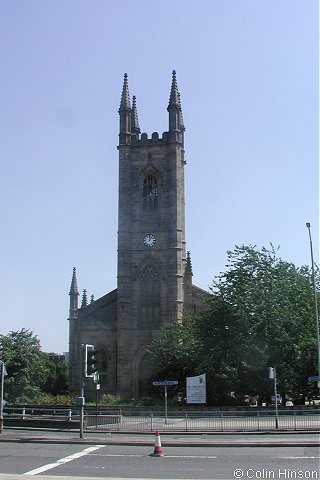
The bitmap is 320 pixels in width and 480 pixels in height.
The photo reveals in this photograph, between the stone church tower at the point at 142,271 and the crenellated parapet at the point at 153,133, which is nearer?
the stone church tower at the point at 142,271

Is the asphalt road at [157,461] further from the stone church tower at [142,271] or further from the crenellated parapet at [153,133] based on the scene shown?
the crenellated parapet at [153,133]

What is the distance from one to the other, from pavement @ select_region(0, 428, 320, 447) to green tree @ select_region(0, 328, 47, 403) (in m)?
21.7

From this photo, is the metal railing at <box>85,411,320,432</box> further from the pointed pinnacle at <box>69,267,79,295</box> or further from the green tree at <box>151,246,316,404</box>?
the pointed pinnacle at <box>69,267,79,295</box>

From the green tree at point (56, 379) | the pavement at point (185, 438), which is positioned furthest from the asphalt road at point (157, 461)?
the green tree at point (56, 379)

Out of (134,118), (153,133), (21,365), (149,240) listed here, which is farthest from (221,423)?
(134,118)

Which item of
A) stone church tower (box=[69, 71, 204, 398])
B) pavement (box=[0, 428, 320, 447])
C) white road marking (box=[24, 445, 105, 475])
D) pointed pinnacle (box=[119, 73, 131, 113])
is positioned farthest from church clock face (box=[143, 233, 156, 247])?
white road marking (box=[24, 445, 105, 475])

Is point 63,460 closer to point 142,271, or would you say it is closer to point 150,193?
point 142,271

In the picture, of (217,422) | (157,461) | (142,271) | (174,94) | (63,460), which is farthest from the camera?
(174,94)

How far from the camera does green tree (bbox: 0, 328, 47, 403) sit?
47344mm

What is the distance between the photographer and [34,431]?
83.2 ft

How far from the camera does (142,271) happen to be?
61875 mm

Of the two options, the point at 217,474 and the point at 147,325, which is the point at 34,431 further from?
the point at 147,325

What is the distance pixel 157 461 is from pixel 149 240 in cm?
4766

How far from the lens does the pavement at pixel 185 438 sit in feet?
61.1
